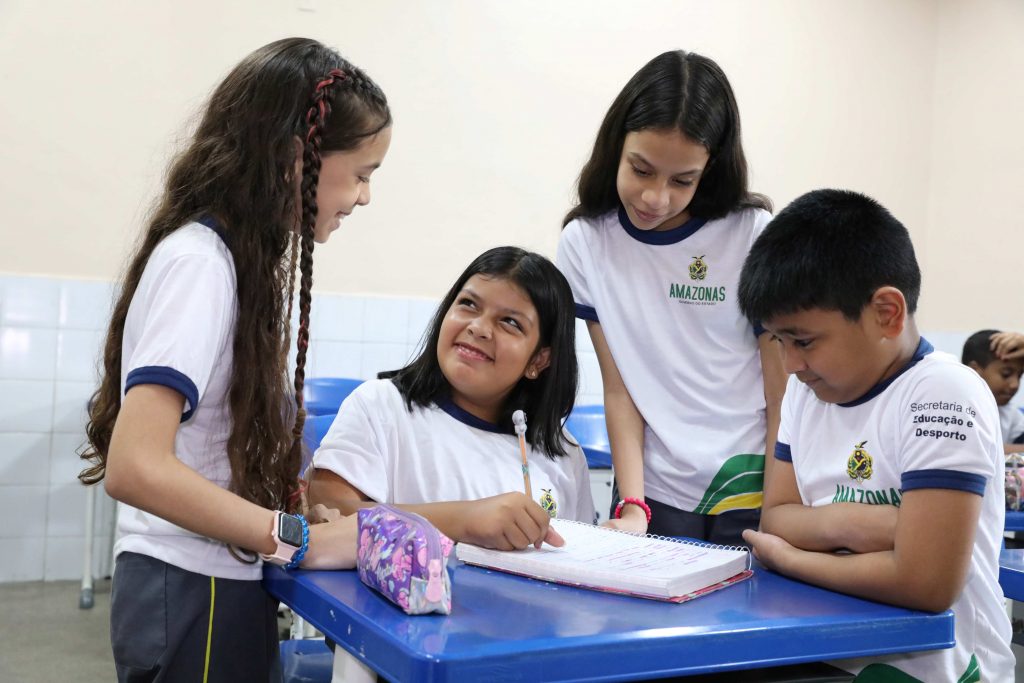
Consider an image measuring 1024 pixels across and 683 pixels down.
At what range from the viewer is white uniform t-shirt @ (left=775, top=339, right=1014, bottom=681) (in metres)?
1.10

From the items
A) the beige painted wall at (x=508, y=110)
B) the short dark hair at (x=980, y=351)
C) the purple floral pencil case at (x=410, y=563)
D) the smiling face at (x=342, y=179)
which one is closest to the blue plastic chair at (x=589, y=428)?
the beige painted wall at (x=508, y=110)

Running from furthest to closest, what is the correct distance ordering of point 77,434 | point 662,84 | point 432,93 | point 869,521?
point 432,93, point 77,434, point 662,84, point 869,521

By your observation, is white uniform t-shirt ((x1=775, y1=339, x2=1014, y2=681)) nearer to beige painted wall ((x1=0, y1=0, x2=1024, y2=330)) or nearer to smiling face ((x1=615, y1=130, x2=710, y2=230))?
smiling face ((x1=615, y1=130, x2=710, y2=230))

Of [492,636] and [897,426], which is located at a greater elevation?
[897,426]

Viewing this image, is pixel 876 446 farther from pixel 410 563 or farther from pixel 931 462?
pixel 410 563

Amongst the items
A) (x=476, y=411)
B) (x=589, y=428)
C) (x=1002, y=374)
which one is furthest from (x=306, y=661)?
(x=1002, y=374)

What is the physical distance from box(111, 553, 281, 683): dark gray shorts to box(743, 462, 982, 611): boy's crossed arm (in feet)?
2.15

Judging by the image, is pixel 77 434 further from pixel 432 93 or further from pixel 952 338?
pixel 952 338

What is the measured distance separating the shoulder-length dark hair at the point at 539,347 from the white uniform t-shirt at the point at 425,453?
0.05 metres

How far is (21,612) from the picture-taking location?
3326 mm

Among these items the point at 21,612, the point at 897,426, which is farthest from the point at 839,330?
the point at 21,612

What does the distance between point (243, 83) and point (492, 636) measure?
0.76 metres

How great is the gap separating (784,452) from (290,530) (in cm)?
69

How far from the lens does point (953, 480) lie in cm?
108
